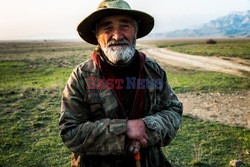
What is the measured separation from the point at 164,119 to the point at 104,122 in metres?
0.54

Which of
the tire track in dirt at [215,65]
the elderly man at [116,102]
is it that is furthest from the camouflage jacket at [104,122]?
the tire track in dirt at [215,65]

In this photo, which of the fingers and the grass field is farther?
the grass field

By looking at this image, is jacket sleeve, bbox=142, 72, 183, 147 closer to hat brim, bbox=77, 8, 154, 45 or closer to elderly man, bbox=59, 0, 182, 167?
elderly man, bbox=59, 0, 182, 167

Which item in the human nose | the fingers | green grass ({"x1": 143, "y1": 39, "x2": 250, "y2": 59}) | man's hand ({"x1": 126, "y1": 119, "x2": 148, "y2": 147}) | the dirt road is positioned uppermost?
the human nose

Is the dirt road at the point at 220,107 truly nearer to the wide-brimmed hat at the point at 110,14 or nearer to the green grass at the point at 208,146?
the green grass at the point at 208,146

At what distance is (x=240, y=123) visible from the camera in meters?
6.21

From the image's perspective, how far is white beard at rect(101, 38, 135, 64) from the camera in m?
2.07

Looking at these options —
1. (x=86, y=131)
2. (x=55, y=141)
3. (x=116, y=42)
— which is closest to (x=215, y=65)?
(x=55, y=141)

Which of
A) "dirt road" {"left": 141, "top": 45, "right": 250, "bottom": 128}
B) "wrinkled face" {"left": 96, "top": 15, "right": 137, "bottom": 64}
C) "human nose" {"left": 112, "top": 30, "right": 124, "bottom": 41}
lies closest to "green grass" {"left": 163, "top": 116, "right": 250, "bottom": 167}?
"dirt road" {"left": 141, "top": 45, "right": 250, "bottom": 128}

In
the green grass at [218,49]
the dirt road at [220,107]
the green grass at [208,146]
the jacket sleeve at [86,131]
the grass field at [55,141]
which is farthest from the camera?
the green grass at [218,49]

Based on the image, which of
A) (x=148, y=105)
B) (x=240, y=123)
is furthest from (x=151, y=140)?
(x=240, y=123)

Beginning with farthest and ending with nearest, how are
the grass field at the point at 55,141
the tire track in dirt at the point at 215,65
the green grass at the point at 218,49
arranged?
the green grass at the point at 218,49 → the tire track in dirt at the point at 215,65 → the grass field at the point at 55,141

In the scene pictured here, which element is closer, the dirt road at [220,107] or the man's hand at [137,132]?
the man's hand at [137,132]

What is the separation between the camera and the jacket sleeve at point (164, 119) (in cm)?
194
